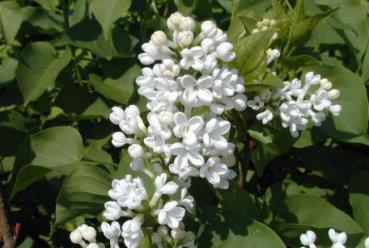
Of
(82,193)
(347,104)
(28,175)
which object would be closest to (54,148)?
(28,175)

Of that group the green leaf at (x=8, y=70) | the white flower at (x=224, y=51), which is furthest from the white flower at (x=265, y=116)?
the green leaf at (x=8, y=70)

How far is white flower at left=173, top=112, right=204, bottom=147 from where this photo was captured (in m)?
1.58

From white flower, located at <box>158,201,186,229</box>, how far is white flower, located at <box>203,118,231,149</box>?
0.16m

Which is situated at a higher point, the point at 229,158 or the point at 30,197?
the point at 229,158

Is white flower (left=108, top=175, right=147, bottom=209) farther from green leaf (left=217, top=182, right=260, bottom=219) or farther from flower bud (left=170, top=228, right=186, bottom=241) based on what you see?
green leaf (left=217, top=182, right=260, bottom=219)

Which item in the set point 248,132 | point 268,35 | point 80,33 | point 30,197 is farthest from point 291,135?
point 30,197

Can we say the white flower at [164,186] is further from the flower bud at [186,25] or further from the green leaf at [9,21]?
the green leaf at [9,21]

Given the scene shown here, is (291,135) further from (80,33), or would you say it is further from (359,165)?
(80,33)

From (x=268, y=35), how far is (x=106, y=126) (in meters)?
0.83

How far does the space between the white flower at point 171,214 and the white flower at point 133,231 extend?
54 millimetres

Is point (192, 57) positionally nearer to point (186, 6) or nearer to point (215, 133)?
point (215, 133)

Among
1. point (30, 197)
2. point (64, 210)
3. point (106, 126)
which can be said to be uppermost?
point (64, 210)

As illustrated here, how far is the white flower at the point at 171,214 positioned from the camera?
1.62m

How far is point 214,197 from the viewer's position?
210cm
